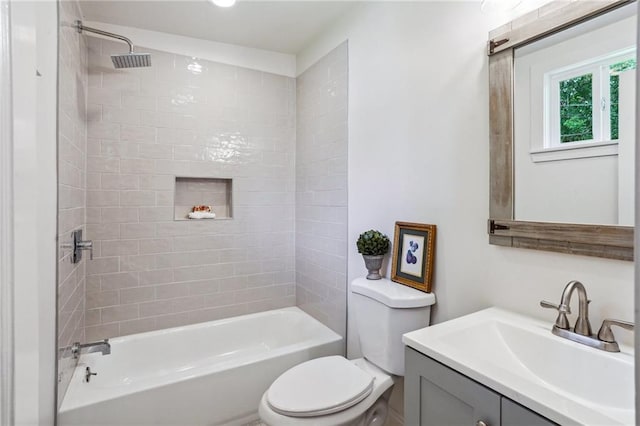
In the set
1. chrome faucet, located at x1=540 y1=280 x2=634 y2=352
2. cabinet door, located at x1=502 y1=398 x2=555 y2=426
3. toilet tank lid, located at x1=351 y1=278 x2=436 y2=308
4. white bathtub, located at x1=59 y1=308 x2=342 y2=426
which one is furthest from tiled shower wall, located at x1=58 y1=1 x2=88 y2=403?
chrome faucet, located at x1=540 y1=280 x2=634 y2=352

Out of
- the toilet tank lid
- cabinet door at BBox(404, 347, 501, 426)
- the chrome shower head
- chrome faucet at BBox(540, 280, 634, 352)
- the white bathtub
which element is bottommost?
the white bathtub

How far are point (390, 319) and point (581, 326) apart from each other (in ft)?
2.37

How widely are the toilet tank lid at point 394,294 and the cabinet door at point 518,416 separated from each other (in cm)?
72

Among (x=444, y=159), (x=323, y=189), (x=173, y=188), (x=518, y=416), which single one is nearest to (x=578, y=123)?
(x=444, y=159)

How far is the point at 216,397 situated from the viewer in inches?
72.9

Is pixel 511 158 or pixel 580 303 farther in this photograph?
pixel 511 158

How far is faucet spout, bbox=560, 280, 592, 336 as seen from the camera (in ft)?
3.44

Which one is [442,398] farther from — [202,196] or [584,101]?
[202,196]

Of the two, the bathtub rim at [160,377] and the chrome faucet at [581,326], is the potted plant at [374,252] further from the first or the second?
the chrome faucet at [581,326]

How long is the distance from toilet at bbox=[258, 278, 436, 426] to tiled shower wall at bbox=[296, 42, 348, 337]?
602 mm

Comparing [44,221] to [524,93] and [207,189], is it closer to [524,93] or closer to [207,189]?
[207,189]

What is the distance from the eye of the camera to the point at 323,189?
2.53 metres

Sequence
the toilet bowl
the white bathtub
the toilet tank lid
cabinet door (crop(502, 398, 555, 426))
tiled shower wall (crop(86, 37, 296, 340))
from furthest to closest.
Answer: tiled shower wall (crop(86, 37, 296, 340)) → the white bathtub → the toilet tank lid → the toilet bowl → cabinet door (crop(502, 398, 555, 426))

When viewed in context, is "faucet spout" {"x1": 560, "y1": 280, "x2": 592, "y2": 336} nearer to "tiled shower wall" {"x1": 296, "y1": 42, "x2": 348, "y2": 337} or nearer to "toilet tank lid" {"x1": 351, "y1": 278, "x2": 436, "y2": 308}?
"toilet tank lid" {"x1": 351, "y1": 278, "x2": 436, "y2": 308}
